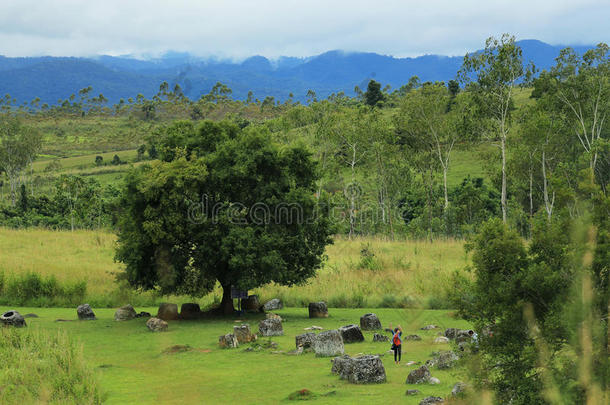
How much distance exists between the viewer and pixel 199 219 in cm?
2497

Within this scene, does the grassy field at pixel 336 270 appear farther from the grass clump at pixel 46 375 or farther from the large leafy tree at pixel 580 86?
the large leafy tree at pixel 580 86

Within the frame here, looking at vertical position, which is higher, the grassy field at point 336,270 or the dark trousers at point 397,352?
the dark trousers at point 397,352

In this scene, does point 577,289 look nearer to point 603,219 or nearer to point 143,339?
point 603,219

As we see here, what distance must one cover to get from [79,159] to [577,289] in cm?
13628

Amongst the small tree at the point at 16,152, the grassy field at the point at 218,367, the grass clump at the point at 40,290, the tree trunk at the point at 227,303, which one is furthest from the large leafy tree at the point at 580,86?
the small tree at the point at 16,152

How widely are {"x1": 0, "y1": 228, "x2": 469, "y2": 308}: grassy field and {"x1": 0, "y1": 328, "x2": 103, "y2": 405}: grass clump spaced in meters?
12.0

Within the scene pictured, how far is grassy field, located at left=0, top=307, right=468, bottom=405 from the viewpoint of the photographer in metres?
13.3

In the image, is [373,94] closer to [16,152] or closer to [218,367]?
[16,152]

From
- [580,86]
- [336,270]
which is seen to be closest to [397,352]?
[336,270]

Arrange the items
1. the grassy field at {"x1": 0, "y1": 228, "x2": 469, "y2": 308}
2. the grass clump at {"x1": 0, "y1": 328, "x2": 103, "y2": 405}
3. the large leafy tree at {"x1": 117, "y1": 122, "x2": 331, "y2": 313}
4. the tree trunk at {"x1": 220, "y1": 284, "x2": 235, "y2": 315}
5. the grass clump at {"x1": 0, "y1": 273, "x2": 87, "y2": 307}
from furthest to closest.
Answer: the grass clump at {"x1": 0, "y1": 273, "x2": 87, "y2": 307} → the grassy field at {"x1": 0, "y1": 228, "x2": 469, "y2": 308} → the tree trunk at {"x1": 220, "y1": 284, "x2": 235, "y2": 315} → the large leafy tree at {"x1": 117, "y1": 122, "x2": 331, "y2": 313} → the grass clump at {"x1": 0, "y1": 328, "x2": 103, "y2": 405}

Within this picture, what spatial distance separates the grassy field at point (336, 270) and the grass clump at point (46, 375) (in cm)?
1202

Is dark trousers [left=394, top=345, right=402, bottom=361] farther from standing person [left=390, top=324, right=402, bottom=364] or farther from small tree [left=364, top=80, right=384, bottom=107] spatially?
small tree [left=364, top=80, right=384, bottom=107]

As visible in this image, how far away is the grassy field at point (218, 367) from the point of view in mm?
13266

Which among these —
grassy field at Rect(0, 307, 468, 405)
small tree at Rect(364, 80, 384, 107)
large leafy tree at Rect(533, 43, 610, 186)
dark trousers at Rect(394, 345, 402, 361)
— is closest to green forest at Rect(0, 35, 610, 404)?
large leafy tree at Rect(533, 43, 610, 186)
